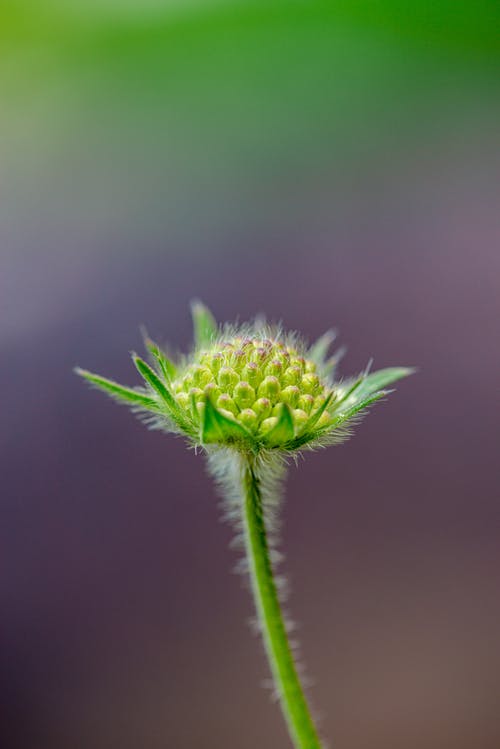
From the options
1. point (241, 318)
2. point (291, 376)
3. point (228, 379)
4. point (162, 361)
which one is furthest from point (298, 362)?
point (241, 318)

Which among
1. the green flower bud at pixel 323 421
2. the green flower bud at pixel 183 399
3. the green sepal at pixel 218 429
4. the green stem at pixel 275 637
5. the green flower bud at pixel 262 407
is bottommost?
the green stem at pixel 275 637

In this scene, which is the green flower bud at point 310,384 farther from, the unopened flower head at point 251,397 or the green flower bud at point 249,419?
the green flower bud at point 249,419

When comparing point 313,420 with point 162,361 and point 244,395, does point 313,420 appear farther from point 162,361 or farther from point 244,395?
point 162,361

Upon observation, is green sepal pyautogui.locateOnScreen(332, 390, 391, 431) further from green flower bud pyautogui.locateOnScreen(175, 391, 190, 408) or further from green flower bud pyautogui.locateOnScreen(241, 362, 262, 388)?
green flower bud pyautogui.locateOnScreen(175, 391, 190, 408)

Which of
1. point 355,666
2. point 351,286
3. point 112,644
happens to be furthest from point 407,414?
point 112,644

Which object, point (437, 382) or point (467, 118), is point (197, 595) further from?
point (467, 118)

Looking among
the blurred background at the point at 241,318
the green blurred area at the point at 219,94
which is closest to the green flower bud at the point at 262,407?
the blurred background at the point at 241,318
